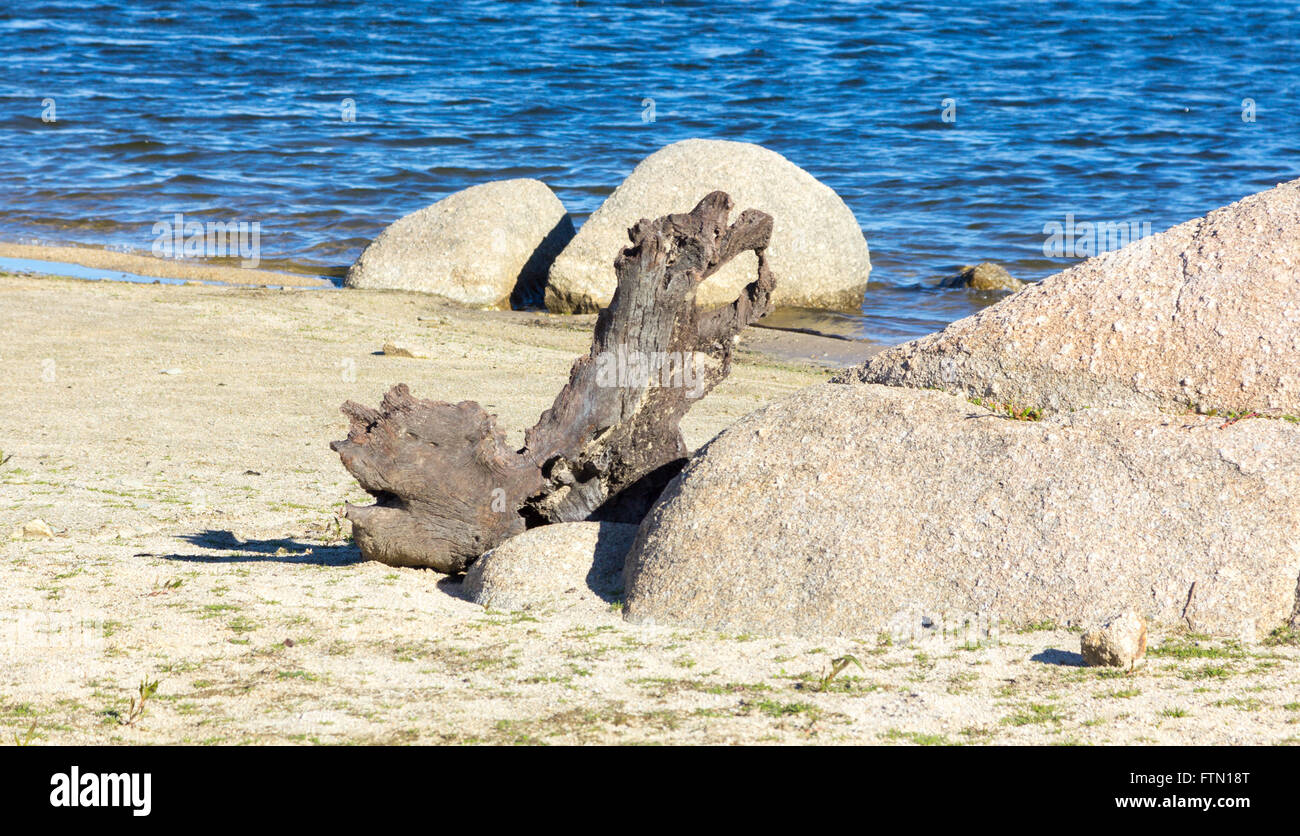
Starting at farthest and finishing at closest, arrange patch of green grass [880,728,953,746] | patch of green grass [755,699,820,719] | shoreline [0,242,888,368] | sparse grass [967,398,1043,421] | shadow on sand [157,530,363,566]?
shoreline [0,242,888,368] → shadow on sand [157,530,363,566] → sparse grass [967,398,1043,421] → patch of green grass [755,699,820,719] → patch of green grass [880,728,953,746]

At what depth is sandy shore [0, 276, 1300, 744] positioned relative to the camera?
355 cm


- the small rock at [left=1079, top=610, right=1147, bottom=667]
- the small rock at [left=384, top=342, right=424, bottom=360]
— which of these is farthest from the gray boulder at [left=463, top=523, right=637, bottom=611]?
the small rock at [left=384, top=342, right=424, bottom=360]

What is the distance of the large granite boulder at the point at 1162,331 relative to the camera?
4.70m

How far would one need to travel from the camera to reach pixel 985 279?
1381 centimetres

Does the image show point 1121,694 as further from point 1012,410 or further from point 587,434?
point 587,434

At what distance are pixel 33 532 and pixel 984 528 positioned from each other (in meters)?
3.97

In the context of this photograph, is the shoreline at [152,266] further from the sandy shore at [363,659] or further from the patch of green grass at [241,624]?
the patch of green grass at [241,624]

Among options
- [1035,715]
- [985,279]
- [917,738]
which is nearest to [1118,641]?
[1035,715]

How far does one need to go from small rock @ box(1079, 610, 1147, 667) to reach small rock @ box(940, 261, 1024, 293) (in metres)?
10.3

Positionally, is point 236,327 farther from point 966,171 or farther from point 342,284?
point 966,171

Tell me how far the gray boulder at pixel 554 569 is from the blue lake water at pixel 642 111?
7.48m

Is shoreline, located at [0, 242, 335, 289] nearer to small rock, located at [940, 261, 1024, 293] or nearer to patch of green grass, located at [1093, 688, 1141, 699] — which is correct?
small rock, located at [940, 261, 1024, 293]

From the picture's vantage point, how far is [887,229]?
16250 mm

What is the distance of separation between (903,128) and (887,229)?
5.90m
